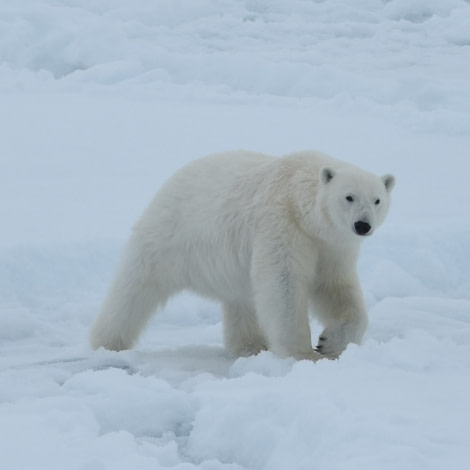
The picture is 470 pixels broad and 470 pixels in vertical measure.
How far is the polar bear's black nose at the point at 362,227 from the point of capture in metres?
3.62

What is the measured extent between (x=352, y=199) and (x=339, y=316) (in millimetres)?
570

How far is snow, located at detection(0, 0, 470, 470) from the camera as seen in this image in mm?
2441

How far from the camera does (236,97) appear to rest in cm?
1098

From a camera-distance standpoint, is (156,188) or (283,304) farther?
(156,188)

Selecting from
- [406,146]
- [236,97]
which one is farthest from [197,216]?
[236,97]

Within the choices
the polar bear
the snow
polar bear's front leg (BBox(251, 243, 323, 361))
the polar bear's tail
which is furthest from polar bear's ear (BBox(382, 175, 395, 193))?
the polar bear's tail

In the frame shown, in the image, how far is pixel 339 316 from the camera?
13.2 feet

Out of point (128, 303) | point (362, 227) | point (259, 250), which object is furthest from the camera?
point (128, 303)

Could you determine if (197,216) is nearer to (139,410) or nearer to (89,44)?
(139,410)

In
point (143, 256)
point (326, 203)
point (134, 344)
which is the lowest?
point (134, 344)

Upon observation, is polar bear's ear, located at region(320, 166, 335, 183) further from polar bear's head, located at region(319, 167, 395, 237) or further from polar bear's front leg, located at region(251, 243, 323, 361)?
polar bear's front leg, located at region(251, 243, 323, 361)

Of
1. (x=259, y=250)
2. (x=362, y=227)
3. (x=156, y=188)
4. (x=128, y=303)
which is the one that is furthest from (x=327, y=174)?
(x=156, y=188)

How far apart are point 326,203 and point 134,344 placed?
1342 millimetres

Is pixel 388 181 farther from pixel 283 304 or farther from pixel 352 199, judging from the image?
pixel 283 304
